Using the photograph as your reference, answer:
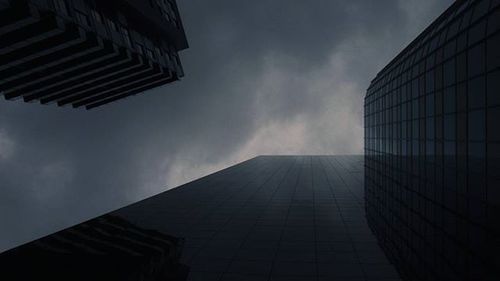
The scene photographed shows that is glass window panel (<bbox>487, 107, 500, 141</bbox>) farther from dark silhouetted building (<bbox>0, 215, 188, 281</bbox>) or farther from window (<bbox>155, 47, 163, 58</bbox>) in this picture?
window (<bbox>155, 47, 163, 58</bbox>)

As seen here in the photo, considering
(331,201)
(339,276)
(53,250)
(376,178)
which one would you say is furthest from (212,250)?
(376,178)

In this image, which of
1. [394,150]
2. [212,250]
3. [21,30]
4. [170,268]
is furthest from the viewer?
[394,150]

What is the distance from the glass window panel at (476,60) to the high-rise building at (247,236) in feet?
36.2

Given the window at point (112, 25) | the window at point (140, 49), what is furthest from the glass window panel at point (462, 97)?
the window at point (140, 49)

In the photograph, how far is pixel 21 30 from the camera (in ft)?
95.6

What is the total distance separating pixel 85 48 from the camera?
1401 inches

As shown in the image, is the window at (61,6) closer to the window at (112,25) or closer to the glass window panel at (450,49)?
the window at (112,25)

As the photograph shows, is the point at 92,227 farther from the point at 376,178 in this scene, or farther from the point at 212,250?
the point at 376,178

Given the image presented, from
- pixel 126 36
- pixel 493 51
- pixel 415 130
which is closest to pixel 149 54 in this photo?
pixel 126 36

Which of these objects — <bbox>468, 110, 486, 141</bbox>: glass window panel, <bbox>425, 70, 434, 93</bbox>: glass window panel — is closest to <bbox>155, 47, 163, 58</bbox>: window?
<bbox>425, 70, 434, 93</bbox>: glass window panel

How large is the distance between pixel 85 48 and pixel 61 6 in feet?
22.8

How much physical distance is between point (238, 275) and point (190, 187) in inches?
1303

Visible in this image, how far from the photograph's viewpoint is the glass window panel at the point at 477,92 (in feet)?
60.1

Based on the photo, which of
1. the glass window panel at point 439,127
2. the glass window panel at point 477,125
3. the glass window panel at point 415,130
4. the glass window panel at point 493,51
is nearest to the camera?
the glass window panel at point 493,51
